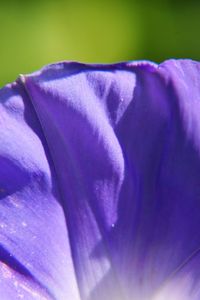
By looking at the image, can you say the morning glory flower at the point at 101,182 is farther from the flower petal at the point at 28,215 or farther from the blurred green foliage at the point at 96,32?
the blurred green foliage at the point at 96,32

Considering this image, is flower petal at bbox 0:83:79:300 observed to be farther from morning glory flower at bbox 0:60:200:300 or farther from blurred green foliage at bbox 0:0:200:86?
blurred green foliage at bbox 0:0:200:86

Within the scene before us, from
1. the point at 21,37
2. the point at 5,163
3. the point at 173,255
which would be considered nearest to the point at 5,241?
the point at 5,163

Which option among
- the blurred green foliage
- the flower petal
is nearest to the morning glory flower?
the flower petal

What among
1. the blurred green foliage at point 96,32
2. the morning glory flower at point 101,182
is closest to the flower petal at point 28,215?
the morning glory flower at point 101,182

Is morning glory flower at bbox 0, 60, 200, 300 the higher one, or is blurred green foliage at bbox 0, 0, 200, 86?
morning glory flower at bbox 0, 60, 200, 300

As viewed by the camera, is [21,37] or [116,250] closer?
[116,250]

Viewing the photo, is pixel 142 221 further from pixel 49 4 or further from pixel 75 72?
pixel 49 4
